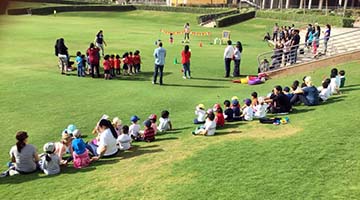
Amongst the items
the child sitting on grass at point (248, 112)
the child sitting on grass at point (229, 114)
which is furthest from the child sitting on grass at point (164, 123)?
the child sitting on grass at point (248, 112)

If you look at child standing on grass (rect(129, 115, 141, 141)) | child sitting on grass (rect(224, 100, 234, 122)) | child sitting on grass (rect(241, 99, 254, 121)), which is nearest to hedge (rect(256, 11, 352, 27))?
child sitting on grass (rect(241, 99, 254, 121))

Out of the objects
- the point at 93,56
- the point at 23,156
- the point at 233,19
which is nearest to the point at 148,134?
the point at 23,156

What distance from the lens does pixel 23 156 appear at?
9273 mm

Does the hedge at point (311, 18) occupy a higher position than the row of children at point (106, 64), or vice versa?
the hedge at point (311, 18)

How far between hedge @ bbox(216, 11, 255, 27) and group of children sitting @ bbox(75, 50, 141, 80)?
37691 mm

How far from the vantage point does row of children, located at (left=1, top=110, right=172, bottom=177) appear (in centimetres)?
930

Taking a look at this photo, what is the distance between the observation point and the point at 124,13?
263 feet

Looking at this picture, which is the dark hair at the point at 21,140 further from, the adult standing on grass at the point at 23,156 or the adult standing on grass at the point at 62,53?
the adult standing on grass at the point at 62,53

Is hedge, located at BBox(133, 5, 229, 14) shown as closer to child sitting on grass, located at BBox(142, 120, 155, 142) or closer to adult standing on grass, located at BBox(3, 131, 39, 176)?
child sitting on grass, located at BBox(142, 120, 155, 142)

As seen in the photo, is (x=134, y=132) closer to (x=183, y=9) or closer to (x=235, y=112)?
(x=235, y=112)

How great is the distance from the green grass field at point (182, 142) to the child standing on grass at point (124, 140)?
0.36 meters

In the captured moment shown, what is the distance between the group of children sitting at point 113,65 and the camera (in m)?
20.5

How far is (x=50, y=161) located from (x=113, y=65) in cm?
1235

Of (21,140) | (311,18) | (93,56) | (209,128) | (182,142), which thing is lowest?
(182,142)
